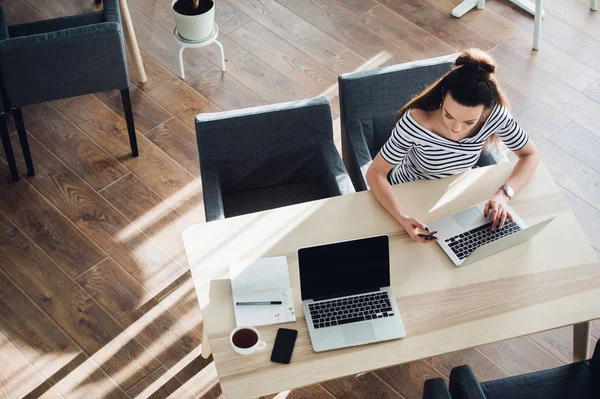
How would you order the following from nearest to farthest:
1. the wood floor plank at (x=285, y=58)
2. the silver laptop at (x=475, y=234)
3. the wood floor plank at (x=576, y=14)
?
1. the silver laptop at (x=475, y=234)
2. the wood floor plank at (x=285, y=58)
3. the wood floor plank at (x=576, y=14)

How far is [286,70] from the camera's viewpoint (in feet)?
14.1

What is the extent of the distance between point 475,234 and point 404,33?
222cm

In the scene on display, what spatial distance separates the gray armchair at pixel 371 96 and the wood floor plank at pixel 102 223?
96cm

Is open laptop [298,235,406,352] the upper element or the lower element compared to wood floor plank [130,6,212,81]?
upper

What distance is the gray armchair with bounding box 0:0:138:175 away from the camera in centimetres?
330

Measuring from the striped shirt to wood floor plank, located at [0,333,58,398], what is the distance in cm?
165

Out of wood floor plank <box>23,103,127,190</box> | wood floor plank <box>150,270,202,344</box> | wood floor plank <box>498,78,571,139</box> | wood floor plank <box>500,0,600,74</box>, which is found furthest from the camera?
wood floor plank <box>500,0,600,74</box>

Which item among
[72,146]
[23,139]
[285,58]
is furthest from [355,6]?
Result: [23,139]

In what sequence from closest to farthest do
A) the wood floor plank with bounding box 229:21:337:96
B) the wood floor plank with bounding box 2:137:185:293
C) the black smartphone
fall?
the black smartphone → the wood floor plank with bounding box 2:137:185:293 → the wood floor plank with bounding box 229:21:337:96

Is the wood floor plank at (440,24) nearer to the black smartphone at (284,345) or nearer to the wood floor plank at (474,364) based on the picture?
the wood floor plank at (474,364)

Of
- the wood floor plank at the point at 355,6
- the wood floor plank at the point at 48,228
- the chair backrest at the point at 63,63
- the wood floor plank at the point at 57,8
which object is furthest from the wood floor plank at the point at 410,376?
the wood floor plank at the point at 57,8

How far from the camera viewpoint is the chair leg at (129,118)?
3668 millimetres

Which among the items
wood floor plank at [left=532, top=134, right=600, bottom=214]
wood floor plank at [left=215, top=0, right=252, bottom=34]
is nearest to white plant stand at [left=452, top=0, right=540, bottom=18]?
wood floor plank at [left=532, top=134, right=600, bottom=214]

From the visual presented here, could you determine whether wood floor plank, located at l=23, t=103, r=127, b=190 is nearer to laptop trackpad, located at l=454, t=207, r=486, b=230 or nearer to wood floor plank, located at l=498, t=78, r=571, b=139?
laptop trackpad, located at l=454, t=207, r=486, b=230
